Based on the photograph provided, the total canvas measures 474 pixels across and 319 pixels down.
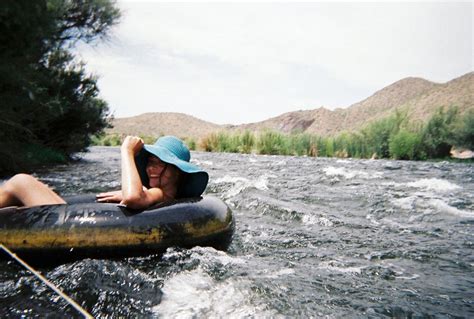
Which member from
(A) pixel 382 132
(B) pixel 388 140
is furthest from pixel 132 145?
(A) pixel 382 132

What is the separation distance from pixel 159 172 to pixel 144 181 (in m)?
0.28

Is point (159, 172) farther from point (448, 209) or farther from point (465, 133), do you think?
point (465, 133)

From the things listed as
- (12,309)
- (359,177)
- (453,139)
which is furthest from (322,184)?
(453,139)

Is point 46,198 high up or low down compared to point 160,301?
up

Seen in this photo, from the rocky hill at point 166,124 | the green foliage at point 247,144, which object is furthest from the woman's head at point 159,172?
the rocky hill at point 166,124

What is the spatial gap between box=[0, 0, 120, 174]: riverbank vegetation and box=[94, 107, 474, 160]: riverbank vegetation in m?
3.78

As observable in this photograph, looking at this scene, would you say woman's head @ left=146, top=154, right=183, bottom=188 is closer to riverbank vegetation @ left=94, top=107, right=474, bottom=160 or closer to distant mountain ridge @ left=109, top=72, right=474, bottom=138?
riverbank vegetation @ left=94, top=107, right=474, bottom=160

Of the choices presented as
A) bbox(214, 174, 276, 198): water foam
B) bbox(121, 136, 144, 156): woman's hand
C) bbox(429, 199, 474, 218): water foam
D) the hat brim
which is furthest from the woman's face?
bbox(429, 199, 474, 218): water foam

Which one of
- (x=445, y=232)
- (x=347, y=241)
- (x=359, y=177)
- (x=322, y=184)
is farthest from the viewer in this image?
(x=359, y=177)

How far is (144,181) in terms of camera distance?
368cm

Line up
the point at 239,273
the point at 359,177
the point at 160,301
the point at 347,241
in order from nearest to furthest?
the point at 160,301 < the point at 239,273 < the point at 347,241 < the point at 359,177

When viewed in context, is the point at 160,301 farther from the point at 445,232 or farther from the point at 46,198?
the point at 445,232

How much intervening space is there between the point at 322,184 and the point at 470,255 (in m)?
4.92

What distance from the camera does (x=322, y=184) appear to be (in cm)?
828
